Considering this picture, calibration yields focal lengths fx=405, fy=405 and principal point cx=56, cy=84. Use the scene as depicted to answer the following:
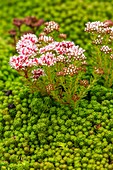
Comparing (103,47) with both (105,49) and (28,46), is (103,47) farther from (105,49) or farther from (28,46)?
(28,46)

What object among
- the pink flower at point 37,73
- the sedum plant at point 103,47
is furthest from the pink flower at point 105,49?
the pink flower at point 37,73

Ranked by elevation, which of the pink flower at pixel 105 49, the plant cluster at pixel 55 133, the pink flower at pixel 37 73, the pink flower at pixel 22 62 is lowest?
the plant cluster at pixel 55 133

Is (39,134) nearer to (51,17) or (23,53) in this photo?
(23,53)

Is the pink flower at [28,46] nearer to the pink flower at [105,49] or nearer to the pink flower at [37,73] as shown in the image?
the pink flower at [37,73]

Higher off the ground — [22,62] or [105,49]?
[105,49]

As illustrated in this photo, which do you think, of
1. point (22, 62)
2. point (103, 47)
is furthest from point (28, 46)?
point (103, 47)

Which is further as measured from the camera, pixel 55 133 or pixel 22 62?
pixel 55 133

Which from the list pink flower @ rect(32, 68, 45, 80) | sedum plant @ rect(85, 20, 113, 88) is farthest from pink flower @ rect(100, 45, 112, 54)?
pink flower @ rect(32, 68, 45, 80)
